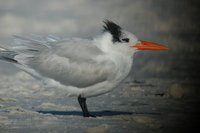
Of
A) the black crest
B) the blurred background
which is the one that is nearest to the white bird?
the black crest

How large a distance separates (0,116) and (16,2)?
1.96 ft

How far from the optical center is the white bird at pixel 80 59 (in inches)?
89.7

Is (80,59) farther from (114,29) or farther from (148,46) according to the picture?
(148,46)

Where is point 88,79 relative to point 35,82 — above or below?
below

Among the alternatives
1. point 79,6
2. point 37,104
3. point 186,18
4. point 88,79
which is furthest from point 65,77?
point 186,18

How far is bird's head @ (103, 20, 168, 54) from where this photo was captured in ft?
7.59

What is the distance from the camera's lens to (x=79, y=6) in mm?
2619

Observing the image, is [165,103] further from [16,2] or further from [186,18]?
[16,2]

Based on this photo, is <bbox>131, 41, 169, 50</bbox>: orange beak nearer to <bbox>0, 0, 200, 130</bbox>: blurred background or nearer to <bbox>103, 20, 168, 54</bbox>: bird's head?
<bbox>103, 20, 168, 54</bbox>: bird's head

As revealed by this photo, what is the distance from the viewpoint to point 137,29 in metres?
2.58

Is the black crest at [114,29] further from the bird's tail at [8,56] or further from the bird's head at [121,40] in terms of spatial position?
the bird's tail at [8,56]

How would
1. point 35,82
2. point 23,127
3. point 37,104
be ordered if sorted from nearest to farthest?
point 23,127
point 37,104
point 35,82

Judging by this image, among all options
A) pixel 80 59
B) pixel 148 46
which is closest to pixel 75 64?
pixel 80 59

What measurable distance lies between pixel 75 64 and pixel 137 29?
45 centimetres
